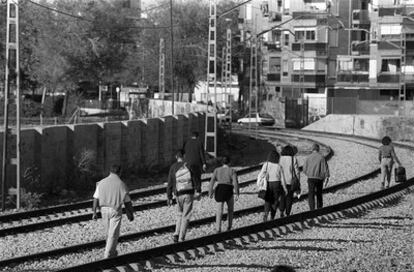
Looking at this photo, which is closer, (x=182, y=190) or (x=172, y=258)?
(x=172, y=258)

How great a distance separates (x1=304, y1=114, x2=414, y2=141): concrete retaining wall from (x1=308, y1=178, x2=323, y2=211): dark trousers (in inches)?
1446

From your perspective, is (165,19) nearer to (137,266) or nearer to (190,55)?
(190,55)

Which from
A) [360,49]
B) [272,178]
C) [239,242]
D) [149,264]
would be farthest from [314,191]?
[360,49]

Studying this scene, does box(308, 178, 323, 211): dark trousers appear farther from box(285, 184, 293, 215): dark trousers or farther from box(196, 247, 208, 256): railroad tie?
box(196, 247, 208, 256): railroad tie

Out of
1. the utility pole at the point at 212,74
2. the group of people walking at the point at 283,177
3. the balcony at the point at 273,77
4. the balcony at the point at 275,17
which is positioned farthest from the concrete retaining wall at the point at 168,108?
the balcony at the point at 275,17

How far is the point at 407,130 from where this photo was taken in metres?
56.0

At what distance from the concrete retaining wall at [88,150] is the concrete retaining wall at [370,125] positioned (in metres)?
24.5

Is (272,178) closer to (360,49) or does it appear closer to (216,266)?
(216,266)

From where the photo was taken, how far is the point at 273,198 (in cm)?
1717

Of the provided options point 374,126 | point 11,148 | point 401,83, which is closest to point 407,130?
point 374,126

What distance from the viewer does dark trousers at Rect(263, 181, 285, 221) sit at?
55.3ft

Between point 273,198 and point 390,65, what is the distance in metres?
66.3

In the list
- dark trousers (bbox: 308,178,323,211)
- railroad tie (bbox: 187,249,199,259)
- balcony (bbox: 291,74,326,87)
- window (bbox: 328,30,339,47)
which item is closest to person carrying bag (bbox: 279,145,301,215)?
dark trousers (bbox: 308,178,323,211)

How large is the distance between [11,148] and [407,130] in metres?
37.9
